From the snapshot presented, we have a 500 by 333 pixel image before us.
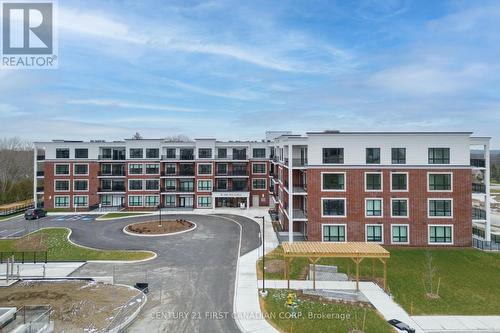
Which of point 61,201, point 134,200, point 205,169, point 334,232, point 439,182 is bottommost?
point 334,232

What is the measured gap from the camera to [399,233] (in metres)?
32.5

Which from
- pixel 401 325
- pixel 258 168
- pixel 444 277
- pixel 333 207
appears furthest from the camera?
pixel 258 168

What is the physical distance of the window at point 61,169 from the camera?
5378 cm

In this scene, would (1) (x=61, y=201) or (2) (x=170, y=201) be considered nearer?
(1) (x=61, y=201)

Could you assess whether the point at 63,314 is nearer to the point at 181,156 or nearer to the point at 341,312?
the point at 341,312

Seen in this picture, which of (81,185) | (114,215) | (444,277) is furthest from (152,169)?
(444,277)

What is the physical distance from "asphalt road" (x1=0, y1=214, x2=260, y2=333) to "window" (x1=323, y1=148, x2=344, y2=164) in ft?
36.4

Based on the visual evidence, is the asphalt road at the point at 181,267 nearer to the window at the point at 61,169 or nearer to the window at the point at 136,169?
the window at the point at 61,169

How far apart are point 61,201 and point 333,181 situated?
148 feet

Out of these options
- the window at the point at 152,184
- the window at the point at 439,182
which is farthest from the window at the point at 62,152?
the window at the point at 439,182

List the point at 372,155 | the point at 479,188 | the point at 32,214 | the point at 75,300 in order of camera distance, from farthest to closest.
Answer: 1. the point at 32,214
2. the point at 479,188
3. the point at 372,155
4. the point at 75,300

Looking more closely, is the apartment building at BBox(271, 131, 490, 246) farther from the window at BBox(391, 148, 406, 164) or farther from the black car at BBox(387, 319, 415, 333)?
the black car at BBox(387, 319, 415, 333)

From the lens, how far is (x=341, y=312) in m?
18.4

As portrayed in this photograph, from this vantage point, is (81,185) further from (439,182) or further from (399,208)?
(439,182)
